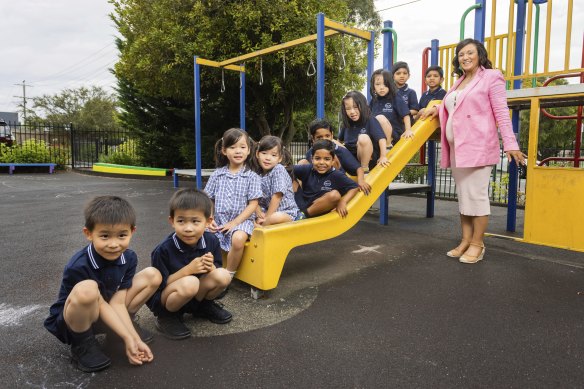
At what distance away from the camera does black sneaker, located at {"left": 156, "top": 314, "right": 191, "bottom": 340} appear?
212cm

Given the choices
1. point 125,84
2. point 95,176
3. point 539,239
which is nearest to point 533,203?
point 539,239

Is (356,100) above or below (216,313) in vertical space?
above

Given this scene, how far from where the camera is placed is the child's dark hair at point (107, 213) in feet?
5.74

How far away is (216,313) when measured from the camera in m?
2.33

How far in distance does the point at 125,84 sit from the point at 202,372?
13.5m

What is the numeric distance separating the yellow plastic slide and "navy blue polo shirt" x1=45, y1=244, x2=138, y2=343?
83cm

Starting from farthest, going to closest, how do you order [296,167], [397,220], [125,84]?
1. [125,84]
2. [397,220]
3. [296,167]

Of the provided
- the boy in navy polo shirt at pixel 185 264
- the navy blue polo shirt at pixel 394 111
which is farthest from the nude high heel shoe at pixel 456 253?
the boy in navy polo shirt at pixel 185 264

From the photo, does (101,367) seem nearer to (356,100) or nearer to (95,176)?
(356,100)

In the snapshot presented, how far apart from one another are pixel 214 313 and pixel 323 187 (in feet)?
4.56

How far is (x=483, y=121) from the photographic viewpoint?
3412 mm

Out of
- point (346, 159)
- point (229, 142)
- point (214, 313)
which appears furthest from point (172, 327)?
point (346, 159)

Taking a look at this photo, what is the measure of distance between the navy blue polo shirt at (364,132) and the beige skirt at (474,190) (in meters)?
0.78

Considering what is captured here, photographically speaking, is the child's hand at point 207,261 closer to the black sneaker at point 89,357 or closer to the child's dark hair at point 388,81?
the black sneaker at point 89,357
